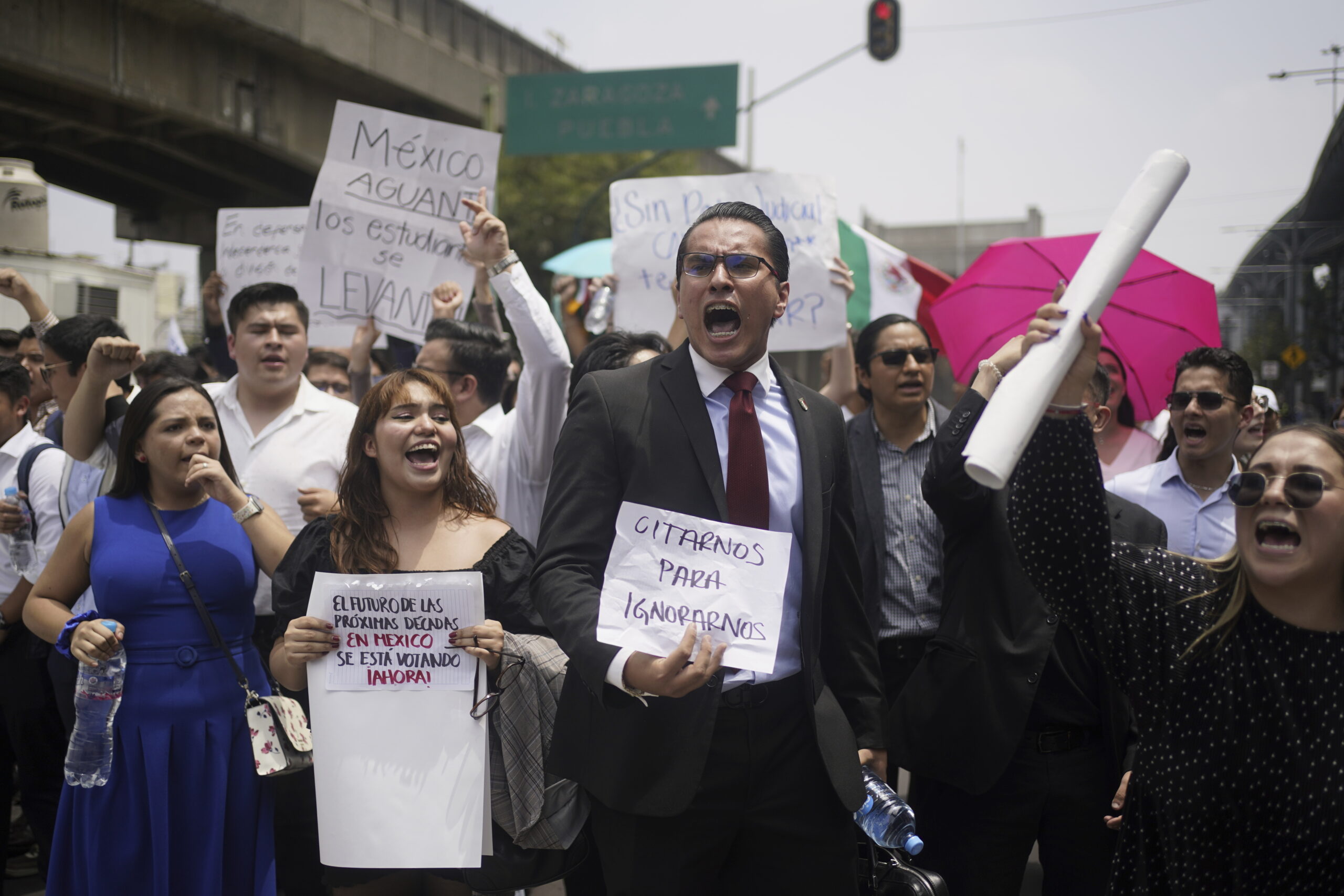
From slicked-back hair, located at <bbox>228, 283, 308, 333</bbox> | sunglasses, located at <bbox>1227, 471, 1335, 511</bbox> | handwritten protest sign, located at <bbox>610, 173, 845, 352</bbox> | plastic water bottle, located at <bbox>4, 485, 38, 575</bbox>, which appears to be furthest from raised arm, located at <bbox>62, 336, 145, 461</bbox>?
sunglasses, located at <bbox>1227, 471, 1335, 511</bbox>

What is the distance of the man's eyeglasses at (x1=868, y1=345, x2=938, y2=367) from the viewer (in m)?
4.14

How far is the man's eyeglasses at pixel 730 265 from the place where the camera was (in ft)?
8.40

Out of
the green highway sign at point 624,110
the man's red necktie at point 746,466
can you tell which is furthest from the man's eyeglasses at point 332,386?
the green highway sign at point 624,110

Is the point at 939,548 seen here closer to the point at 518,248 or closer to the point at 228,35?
the point at 228,35

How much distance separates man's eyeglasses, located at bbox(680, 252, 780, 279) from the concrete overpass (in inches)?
479

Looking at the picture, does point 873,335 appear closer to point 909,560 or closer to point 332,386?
point 909,560

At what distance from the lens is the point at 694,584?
234 cm

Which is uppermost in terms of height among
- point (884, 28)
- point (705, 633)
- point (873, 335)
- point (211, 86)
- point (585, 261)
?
point (884, 28)

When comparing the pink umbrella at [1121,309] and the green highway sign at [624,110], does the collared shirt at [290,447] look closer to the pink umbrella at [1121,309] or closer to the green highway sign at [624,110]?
the pink umbrella at [1121,309]

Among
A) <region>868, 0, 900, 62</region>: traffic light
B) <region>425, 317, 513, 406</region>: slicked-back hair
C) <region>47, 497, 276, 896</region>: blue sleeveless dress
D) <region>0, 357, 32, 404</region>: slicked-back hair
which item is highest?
<region>868, 0, 900, 62</region>: traffic light

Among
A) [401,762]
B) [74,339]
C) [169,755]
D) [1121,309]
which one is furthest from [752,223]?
[74,339]

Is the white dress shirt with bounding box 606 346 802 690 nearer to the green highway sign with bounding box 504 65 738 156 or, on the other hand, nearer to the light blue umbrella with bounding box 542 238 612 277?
the light blue umbrella with bounding box 542 238 612 277

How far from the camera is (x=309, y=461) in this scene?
4.33 m

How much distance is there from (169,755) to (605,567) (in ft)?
5.98
